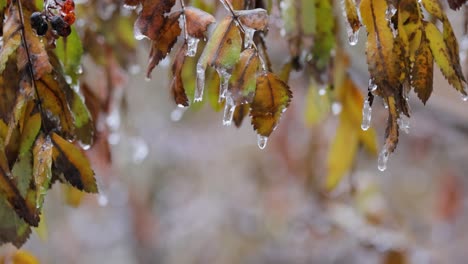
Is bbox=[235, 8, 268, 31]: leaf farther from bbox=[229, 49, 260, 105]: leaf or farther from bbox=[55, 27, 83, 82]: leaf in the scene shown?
bbox=[55, 27, 83, 82]: leaf

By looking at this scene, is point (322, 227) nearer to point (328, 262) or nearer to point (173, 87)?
point (328, 262)

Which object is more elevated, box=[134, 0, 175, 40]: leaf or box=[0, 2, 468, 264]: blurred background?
box=[134, 0, 175, 40]: leaf

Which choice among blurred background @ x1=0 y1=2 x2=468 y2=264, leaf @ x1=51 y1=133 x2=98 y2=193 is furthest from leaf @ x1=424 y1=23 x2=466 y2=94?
blurred background @ x1=0 y1=2 x2=468 y2=264

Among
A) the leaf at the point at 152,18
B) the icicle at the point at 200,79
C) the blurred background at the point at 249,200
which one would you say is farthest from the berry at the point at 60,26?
the blurred background at the point at 249,200

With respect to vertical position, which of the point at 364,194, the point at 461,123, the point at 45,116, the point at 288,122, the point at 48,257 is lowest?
the point at 48,257

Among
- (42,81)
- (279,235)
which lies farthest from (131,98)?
(42,81)

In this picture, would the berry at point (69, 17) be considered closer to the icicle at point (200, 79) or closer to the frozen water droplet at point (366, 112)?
the icicle at point (200, 79)
